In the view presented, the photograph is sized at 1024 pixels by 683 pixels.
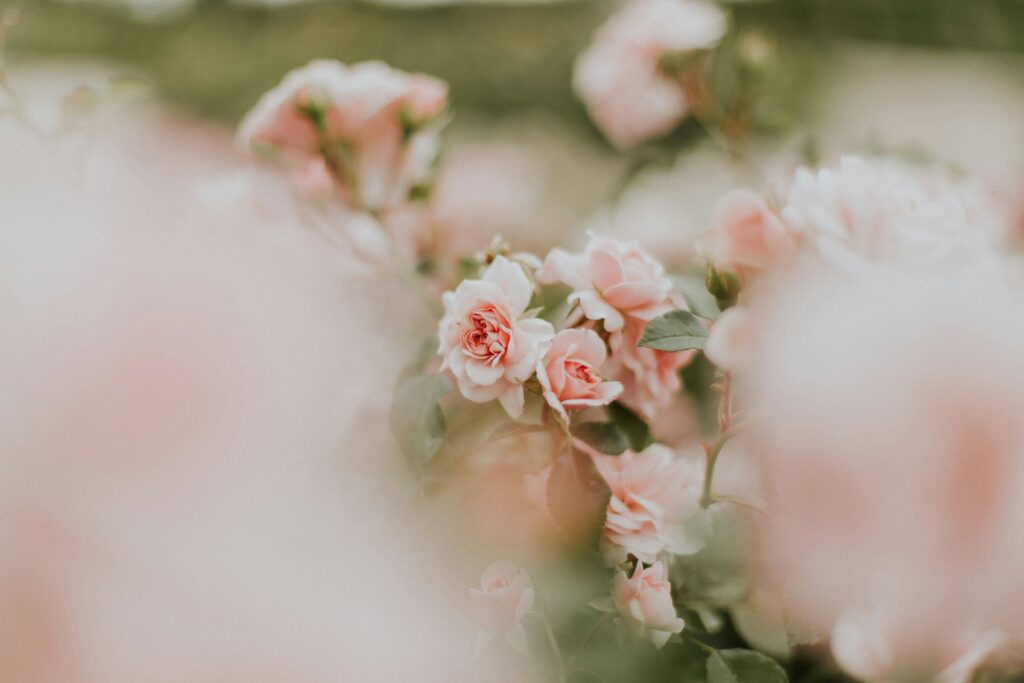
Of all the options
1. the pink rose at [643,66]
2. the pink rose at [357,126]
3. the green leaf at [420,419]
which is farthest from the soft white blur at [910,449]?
the pink rose at [643,66]

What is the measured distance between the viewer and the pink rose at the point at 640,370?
346 millimetres

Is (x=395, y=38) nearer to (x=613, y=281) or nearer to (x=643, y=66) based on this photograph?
(x=643, y=66)

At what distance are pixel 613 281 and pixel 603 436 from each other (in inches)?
2.5

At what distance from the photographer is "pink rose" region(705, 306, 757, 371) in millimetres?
307

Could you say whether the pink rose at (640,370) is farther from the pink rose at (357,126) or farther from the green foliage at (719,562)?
the pink rose at (357,126)

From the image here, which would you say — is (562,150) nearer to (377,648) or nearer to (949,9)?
(949,9)

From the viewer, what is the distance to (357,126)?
46 centimetres


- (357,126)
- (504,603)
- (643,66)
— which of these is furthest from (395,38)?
(504,603)

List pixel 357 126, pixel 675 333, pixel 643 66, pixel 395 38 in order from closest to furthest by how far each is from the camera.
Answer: pixel 675 333 → pixel 357 126 → pixel 643 66 → pixel 395 38

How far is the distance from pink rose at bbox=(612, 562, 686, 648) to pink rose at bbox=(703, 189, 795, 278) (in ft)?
Result: 0.39

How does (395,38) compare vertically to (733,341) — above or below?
below

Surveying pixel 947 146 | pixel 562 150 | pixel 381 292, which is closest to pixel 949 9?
pixel 947 146

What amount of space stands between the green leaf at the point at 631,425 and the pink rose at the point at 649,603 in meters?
0.05

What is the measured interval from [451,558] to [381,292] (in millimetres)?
203
